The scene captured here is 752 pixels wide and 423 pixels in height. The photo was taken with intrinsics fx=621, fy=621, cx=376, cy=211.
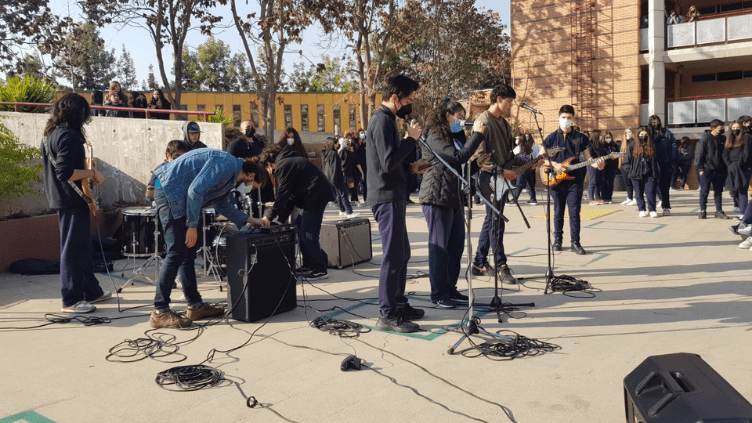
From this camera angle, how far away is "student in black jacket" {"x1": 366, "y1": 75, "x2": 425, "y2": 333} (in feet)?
17.4

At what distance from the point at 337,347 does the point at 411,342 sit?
0.61m

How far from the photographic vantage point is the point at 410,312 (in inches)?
227

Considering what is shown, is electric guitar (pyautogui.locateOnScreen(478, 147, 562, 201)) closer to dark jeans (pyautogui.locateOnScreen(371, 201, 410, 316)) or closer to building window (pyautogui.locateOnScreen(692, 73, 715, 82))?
dark jeans (pyautogui.locateOnScreen(371, 201, 410, 316))

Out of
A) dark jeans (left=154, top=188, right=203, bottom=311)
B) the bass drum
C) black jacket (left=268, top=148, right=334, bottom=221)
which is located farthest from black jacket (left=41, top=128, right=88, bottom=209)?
black jacket (left=268, top=148, right=334, bottom=221)

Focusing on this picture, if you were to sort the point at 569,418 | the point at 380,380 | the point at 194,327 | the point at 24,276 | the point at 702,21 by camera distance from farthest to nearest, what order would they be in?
the point at 702,21
the point at 24,276
the point at 194,327
the point at 380,380
the point at 569,418

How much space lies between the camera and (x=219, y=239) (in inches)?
298

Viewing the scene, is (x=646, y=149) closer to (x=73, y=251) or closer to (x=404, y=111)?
(x=404, y=111)

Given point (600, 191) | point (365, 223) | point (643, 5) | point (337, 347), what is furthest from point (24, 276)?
point (643, 5)

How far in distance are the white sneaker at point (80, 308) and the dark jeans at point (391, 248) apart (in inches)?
122

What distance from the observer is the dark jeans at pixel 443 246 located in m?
6.11

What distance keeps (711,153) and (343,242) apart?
324 inches

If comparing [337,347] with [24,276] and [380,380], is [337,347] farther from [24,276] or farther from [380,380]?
[24,276]

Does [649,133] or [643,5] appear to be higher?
[643,5]

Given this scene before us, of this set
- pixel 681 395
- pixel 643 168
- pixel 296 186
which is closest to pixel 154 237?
pixel 296 186
